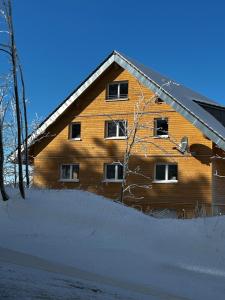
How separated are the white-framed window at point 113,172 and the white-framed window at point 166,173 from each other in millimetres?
1960

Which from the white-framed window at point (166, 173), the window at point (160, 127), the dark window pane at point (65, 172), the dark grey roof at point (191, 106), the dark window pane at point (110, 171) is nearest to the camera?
the dark grey roof at point (191, 106)

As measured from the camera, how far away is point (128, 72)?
25672 mm

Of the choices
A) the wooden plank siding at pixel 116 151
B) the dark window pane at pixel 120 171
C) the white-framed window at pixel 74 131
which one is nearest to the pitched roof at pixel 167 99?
the wooden plank siding at pixel 116 151

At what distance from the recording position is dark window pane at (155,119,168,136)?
24.9 meters

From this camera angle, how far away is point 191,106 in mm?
24266

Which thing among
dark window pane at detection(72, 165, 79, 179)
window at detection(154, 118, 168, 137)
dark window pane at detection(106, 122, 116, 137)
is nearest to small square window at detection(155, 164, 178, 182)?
window at detection(154, 118, 168, 137)

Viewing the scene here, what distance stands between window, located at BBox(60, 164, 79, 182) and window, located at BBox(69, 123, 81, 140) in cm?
152

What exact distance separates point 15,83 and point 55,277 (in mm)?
5924

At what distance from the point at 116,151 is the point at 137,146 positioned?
1.16 m

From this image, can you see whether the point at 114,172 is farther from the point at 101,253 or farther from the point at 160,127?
the point at 101,253

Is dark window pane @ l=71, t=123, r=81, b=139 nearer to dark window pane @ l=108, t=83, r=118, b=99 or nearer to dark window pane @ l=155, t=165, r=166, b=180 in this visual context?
dark window pane @ l=108, t=83, r=118, b=99

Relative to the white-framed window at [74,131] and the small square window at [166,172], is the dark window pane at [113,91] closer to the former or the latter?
the white-framed window at [74,131]

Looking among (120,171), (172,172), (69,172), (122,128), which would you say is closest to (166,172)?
(172,172)

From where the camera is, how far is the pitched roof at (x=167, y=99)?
74.0ft
